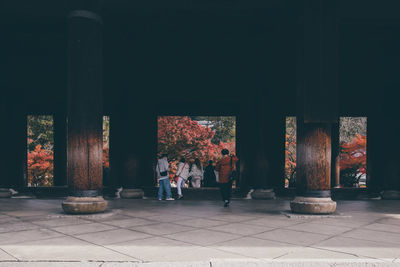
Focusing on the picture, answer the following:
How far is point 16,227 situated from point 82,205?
1475mm

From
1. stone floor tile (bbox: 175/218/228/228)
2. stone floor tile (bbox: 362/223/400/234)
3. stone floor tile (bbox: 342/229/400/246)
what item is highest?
stone floor tile (bbox: 342/229/400/246)

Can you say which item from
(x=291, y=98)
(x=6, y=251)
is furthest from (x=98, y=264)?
(x=291, y=98)

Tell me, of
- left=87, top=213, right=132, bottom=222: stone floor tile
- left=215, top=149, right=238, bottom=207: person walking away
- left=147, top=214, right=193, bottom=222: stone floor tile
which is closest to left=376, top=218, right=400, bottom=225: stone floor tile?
left=215, top=149, right=238, bottom=207: person walking away

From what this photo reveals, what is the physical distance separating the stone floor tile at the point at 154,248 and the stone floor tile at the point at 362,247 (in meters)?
2.01

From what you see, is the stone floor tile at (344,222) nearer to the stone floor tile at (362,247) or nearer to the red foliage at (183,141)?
the stone floor tile at (362,247)

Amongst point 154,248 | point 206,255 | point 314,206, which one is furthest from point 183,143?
point 206,255

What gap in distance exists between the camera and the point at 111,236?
5.91 m

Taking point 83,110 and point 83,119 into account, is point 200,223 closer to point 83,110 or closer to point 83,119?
point 83,119

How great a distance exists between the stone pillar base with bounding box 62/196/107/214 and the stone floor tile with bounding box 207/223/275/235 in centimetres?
282

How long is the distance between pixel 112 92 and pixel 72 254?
761 cm

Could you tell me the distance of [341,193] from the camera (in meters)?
11.6

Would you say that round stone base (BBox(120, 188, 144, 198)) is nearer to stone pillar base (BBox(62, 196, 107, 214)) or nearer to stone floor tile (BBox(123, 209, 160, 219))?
stone floor tile (BBox(123, 209, 160, 219))

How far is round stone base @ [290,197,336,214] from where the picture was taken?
312 inches

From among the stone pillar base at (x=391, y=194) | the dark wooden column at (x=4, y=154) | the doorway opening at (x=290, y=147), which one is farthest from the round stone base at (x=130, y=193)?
the doorway opening at (x=290, y=147)
